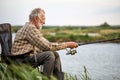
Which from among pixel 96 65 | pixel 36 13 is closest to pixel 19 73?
pixel 36 13

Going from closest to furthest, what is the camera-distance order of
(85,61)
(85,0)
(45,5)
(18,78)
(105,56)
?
(18,78), (85,61), (105,56), (45,5), (85,0)

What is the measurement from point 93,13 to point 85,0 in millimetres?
2033

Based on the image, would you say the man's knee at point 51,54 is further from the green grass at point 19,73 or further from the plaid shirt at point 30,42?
the green grass at point 19,73

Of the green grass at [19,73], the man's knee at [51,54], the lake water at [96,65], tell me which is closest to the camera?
the green grass at [19,73]

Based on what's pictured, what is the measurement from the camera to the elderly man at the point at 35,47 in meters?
3.93

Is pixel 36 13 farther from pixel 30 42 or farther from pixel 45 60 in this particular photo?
pixel 45 60

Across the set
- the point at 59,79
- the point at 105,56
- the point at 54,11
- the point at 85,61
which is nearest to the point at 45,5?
the point at 54,11

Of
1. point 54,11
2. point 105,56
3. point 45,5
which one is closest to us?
point 105,56

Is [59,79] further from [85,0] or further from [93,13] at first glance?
[85,0]

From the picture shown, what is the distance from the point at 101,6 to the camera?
1546 cm

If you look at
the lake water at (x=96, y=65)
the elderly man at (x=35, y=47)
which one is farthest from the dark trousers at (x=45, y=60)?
the lake water at (x=96, y=65)

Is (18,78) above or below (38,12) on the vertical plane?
below

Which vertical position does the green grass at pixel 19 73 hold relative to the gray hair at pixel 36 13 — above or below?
below

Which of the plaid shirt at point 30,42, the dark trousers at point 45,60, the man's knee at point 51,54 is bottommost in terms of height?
the dark trousers at point 45,60
